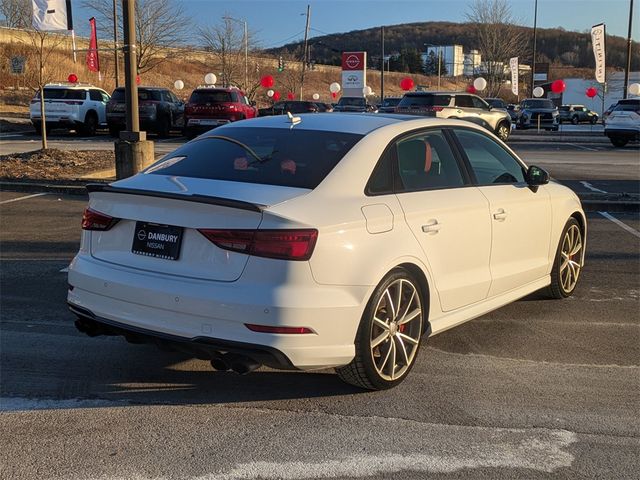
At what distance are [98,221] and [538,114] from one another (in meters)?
36.7

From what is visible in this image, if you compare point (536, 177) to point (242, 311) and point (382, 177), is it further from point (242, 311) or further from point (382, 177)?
point (242, 311)

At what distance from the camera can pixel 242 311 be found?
3.77m

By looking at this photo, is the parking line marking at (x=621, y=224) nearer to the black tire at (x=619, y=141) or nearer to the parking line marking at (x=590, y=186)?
the parking line marking at (x=590, y=186)

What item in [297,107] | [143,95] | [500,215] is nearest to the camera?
[500,215]

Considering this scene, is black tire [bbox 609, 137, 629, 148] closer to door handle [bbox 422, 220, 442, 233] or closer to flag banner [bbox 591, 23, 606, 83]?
flag banner [bbox 591, 23, 606, 83]

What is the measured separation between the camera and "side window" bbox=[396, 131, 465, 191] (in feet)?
15.6

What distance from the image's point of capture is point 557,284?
20.9 feet

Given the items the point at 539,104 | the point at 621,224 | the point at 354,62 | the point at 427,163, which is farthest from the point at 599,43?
the point at 427,163

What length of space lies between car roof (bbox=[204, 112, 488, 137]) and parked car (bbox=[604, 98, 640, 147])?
21.7 metres

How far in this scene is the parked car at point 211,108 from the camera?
917 inches

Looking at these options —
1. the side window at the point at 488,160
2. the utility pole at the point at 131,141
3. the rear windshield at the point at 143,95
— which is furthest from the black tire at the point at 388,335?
the rear windshield at the point at 143,95

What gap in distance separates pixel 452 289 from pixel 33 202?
858cm

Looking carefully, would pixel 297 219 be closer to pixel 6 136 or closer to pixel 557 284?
pixel 557 284

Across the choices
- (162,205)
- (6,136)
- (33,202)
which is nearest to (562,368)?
(162,205)
